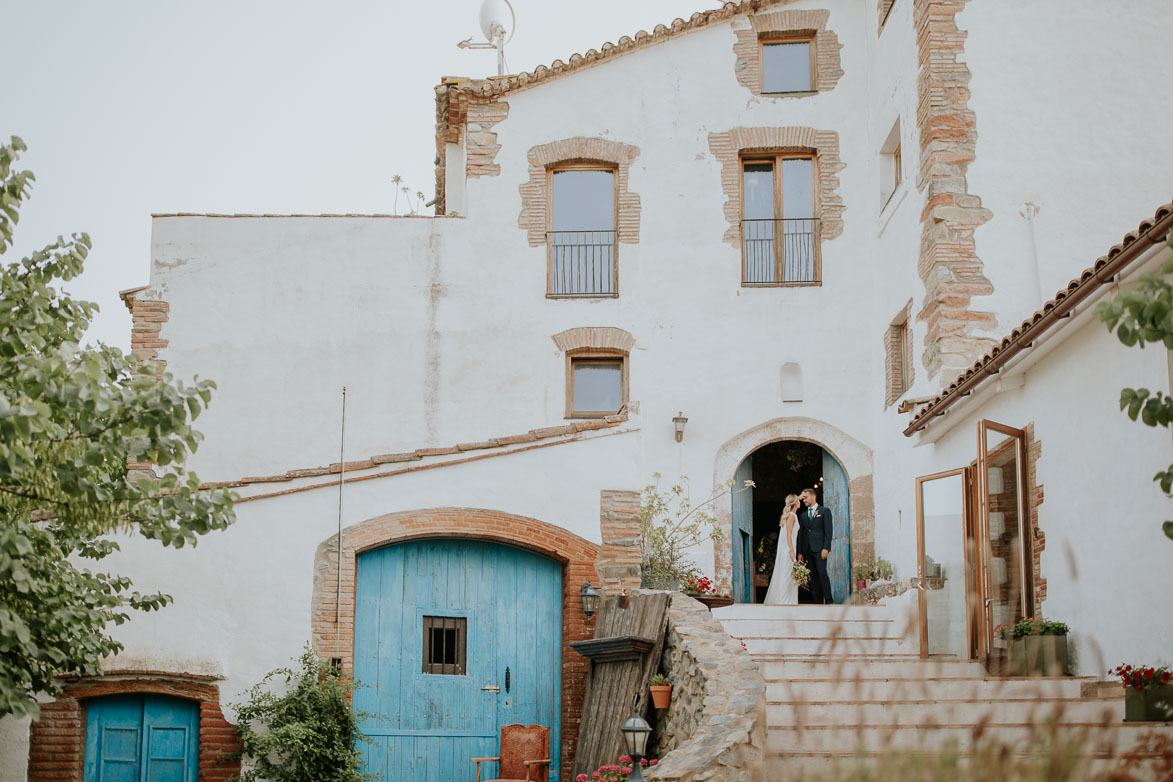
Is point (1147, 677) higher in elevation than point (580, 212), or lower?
lower

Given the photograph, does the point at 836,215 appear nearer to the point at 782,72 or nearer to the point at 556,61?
the point at 782,72

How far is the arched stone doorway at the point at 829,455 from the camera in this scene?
1503cm

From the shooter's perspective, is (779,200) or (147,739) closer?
(147,739)

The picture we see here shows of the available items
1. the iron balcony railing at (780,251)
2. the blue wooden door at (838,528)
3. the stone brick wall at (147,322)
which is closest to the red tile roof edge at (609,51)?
the iron balcony railing at (780,251)

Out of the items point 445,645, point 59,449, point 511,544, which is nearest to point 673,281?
point 511,544

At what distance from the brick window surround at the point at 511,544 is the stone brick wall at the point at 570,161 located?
17.6 ft

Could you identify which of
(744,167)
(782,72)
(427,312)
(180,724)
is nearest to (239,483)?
(180,724)

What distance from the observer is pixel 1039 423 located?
32.7ft

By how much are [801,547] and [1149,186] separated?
535 centimetres

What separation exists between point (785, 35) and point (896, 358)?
461cm

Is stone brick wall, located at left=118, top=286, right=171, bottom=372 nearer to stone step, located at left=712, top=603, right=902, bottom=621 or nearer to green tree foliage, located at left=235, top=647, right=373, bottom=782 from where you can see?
green tree foliage, located at left=235, top=647, right=373, bottom=782

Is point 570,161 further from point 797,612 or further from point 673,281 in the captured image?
point 797,612

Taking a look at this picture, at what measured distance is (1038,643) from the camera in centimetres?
919

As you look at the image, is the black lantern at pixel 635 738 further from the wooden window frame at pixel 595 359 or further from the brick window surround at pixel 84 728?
the wooden window frame at pixel 595 359
